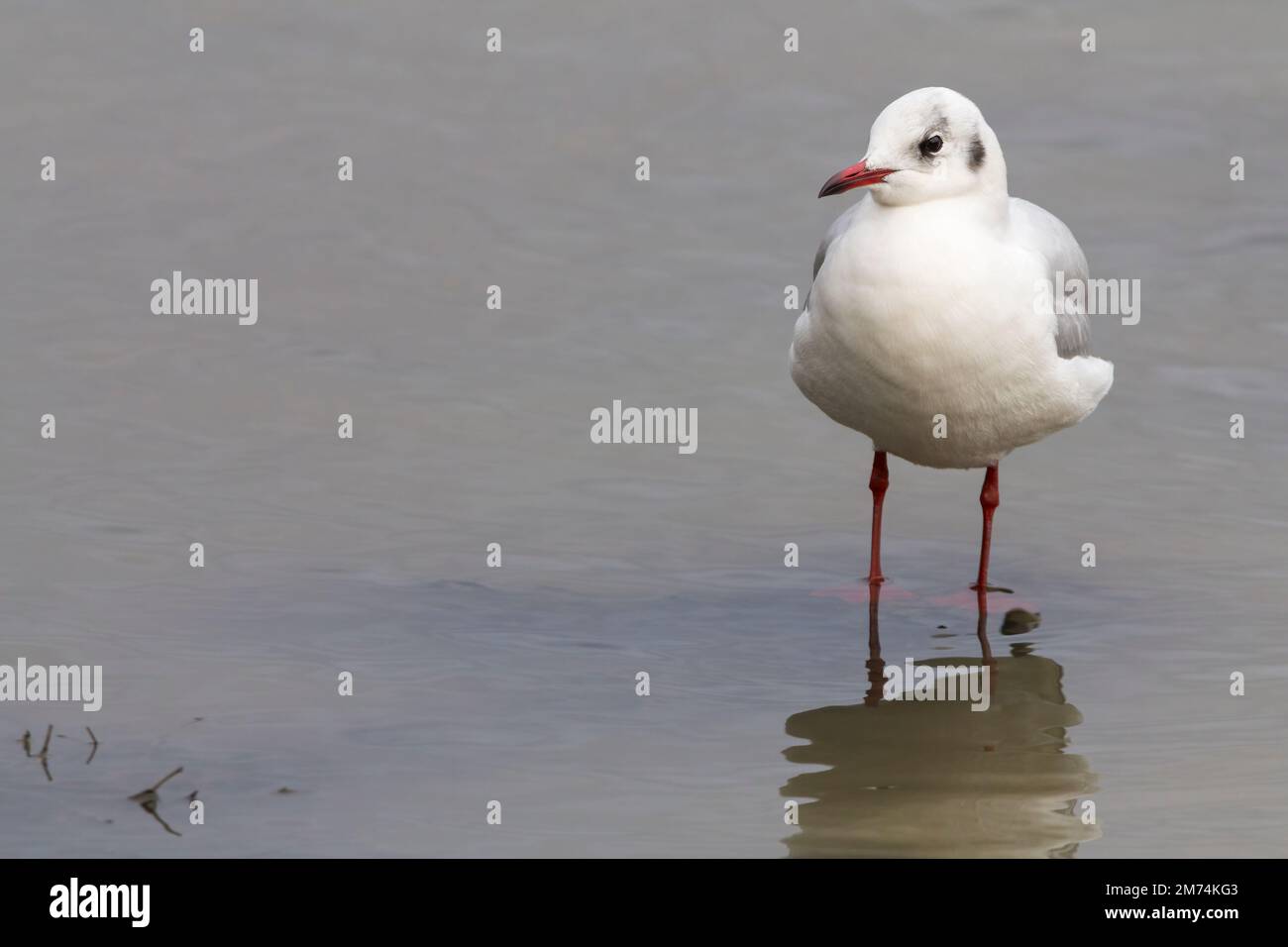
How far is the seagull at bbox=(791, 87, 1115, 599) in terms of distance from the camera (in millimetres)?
8039

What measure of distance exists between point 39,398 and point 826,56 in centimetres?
680

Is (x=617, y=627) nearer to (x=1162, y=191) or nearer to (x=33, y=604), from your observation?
(x=33, y=604)

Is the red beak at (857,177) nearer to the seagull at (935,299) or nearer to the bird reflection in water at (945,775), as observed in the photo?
the seagull at (935,299)

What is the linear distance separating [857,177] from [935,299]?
54 cm

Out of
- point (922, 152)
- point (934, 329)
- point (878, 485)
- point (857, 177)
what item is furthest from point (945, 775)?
point (878, 485)

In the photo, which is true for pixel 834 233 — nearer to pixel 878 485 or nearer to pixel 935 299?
pixel 935 299

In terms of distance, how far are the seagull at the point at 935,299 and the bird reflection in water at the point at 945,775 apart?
1017 millimetres

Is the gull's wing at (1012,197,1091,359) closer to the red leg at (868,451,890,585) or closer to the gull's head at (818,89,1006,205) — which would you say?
the gull's head at (818,89,1006,205)

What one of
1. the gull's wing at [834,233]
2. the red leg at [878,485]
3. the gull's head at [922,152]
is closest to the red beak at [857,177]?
the gull's head at [922,152]

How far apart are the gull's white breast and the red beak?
0.56 feet

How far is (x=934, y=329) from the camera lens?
8.03m

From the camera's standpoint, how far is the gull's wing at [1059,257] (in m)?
8.63

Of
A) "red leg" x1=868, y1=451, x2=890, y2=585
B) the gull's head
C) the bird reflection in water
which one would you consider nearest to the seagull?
the gull's head

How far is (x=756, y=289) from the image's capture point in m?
12.4
